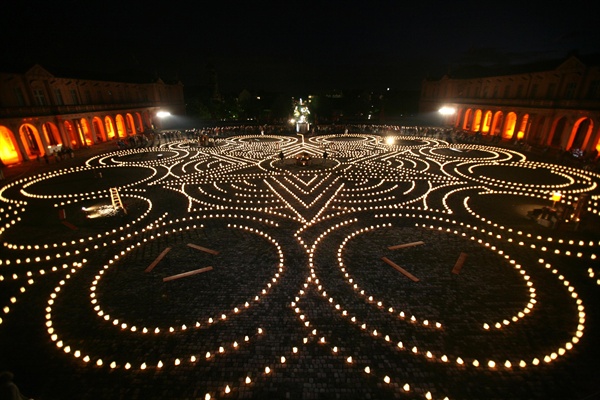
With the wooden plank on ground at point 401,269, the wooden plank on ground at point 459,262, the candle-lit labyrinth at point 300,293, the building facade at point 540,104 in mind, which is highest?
the building facade at point 540,104

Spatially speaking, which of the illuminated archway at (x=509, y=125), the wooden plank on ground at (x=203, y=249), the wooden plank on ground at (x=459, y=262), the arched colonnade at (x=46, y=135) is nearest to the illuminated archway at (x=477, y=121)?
the illuminated archway at (x=509, y=125)

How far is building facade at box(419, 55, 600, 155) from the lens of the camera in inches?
1181

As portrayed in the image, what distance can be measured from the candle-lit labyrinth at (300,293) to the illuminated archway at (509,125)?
25.0 metres

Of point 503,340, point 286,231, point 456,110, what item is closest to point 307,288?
point 286,231

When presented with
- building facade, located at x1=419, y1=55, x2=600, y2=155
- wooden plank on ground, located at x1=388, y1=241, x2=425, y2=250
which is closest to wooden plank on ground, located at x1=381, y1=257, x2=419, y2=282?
wooden plank on ground, located at x1=388, y1=241, x2=425, y2=250

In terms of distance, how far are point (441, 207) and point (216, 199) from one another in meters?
13.2

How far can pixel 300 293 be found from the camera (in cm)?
952

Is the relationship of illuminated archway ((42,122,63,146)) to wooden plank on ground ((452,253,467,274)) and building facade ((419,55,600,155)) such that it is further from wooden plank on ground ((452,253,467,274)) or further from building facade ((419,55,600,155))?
building facade ((419,55,600,155))

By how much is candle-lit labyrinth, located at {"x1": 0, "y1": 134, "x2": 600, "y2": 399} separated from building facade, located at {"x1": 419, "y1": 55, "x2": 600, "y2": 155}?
49.5 feet

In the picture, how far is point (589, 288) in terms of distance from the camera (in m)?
9.66

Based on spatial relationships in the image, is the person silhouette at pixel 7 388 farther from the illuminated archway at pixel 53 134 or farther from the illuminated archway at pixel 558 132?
the illuminated archway at pixel 558 132

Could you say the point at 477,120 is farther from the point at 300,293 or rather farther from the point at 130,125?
the point at 130,125

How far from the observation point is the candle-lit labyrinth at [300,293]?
22.4 feet

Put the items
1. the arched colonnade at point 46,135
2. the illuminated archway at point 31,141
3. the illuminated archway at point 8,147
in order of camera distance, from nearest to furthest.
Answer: the illuminated archway at point 8,147
the arched colonnade at point 46,135
the illuminated archway at point 31,141
